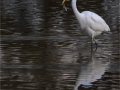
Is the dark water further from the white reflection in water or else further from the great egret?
the great egret

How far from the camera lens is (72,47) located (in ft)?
41.2

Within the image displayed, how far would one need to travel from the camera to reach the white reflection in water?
27.1 feet

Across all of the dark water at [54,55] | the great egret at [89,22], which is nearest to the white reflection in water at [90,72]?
the dark water at [54,55]

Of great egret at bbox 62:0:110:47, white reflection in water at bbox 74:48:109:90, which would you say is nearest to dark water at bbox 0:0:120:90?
white reflection in water at bbox 74:48:109:90

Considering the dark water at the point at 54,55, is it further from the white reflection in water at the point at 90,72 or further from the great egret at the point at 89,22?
the great egret at the point at 89,22

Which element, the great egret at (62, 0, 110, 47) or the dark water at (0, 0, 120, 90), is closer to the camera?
the dark water at (0, 0, 120, 90)

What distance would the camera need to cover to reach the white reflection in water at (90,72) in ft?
27.1

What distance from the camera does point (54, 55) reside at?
11312mm

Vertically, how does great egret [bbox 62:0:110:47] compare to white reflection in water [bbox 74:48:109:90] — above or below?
above

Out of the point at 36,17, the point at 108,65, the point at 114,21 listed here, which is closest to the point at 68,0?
the point at 36,17

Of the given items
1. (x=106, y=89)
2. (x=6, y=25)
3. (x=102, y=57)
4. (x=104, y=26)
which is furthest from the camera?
(x=6, y=25)

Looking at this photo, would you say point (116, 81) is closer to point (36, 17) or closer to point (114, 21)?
point (114, 21)

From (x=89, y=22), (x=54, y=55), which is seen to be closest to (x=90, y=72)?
(x=54, y=55)

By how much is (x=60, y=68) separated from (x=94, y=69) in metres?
0.84
